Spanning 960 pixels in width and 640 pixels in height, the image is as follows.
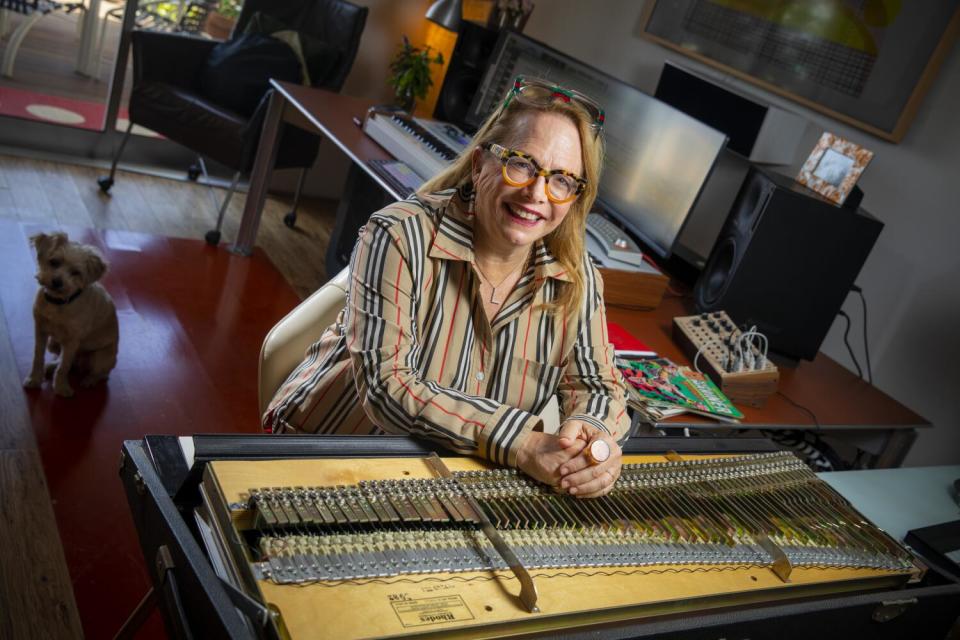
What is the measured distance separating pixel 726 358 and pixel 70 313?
6.46 feet

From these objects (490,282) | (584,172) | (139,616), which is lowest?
(139,616)

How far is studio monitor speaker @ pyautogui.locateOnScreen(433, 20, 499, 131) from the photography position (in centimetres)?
400

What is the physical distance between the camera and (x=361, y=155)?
133 inches

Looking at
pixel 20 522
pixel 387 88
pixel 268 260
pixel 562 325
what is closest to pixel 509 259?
pixel 562 325

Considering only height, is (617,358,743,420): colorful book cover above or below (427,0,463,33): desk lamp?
below

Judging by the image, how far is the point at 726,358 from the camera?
100 inches

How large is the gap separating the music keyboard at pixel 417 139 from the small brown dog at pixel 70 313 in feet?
3.73

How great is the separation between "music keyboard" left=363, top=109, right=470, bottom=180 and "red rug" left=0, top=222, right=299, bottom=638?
906mm

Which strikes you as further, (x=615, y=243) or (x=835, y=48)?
(x=835, y=48)

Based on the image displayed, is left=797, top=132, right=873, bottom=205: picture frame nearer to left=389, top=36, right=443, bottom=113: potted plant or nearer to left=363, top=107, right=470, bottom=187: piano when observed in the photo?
left=363, top=107, right=470, bottom=187: piano

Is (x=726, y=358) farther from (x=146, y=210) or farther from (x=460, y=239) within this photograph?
→ (x=146, y=210)

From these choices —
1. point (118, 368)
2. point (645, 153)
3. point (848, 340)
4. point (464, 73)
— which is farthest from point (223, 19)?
point (848, 340)

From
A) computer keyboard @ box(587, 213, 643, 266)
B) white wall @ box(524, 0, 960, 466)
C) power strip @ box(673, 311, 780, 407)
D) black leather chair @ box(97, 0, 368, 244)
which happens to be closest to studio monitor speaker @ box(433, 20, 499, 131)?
black leather chair @ box(97, 0, 368, 244)

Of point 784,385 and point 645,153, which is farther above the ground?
point 645,153
